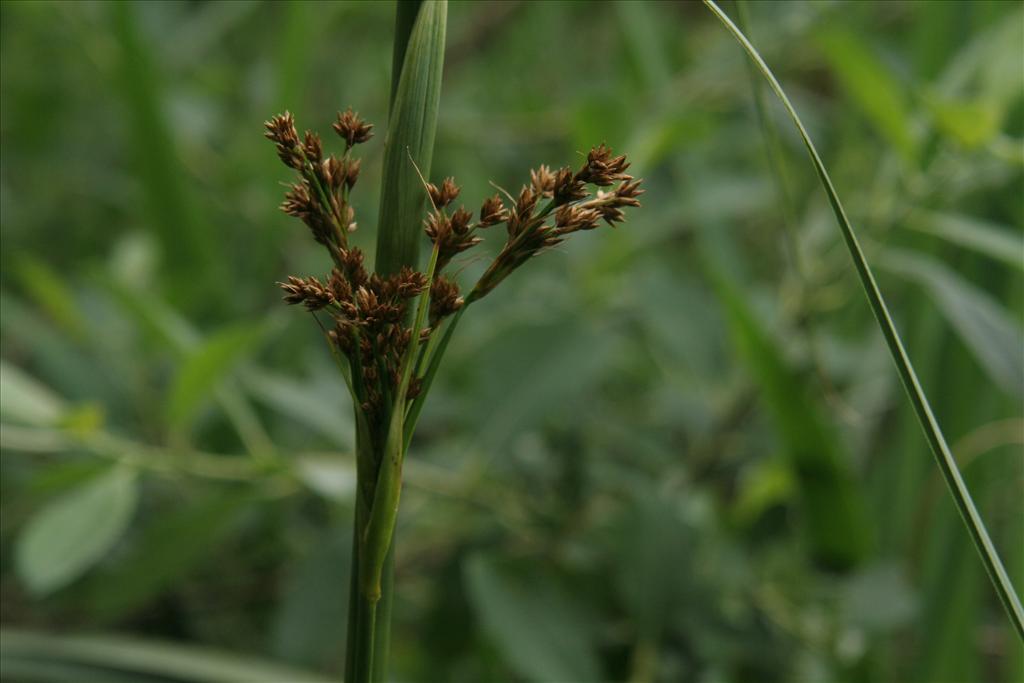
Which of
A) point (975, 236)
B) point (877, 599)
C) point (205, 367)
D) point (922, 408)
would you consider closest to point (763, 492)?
point (877, 599)

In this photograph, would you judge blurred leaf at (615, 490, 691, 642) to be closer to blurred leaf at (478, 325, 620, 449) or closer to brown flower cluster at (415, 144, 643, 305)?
blurred leaf at (478, 325, 620, 449)

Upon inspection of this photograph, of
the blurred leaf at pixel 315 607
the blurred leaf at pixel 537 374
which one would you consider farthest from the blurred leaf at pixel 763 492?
the blurred leaf at pixel 315 607

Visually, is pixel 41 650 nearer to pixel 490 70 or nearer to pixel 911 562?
pixel 911 562

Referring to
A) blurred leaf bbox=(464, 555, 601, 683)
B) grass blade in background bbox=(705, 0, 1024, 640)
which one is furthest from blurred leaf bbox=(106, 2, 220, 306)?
grass blade in background bbox=(705, 0, 1024, 640)

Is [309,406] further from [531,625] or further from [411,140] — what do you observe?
[411,140]

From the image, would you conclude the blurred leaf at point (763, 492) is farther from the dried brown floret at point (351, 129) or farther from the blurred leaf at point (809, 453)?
the dried brown floret at point (351, 129)
